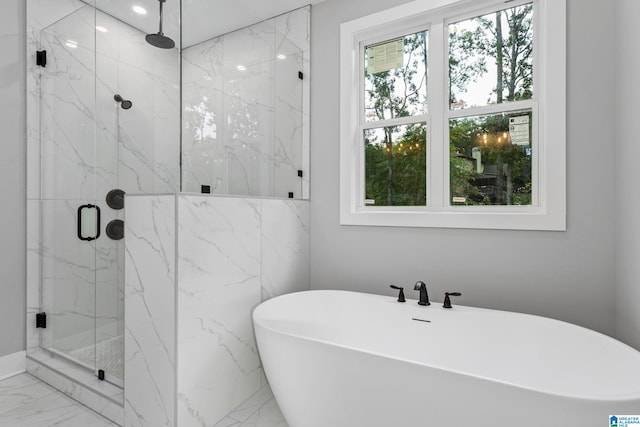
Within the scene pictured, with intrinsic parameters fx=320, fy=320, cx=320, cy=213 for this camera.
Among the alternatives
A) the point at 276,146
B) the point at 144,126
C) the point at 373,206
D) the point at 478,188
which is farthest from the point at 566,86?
the point at 144,126

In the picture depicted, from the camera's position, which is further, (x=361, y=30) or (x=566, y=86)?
(x=361, y=30)

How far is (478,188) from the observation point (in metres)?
2.00

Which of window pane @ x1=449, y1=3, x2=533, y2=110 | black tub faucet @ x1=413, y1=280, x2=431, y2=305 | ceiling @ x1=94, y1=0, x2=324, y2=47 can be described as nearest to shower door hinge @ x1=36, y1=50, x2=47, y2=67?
ceiling @ x1=94, y1=0, x2=324, y2=47

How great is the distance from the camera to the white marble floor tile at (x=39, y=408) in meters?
1.62

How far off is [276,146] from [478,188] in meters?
1.39

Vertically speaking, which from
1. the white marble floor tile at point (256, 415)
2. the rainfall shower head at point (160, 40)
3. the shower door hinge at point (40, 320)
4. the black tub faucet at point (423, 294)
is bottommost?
the white marble floor tile at point (256, 415)

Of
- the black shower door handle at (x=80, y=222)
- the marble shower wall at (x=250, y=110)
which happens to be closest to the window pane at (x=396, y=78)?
the marble shower wall at (x=250, y=110)

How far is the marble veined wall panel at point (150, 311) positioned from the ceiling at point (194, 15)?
87cm

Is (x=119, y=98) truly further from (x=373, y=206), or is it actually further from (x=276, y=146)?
(x=373, y=206)

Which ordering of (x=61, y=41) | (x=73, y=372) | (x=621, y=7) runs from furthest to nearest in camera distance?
(x=61, y=41)
(x=73, y=372)
(x=621, y=7)

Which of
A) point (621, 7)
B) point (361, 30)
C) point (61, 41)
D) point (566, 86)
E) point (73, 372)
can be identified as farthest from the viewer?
point (361, 30)

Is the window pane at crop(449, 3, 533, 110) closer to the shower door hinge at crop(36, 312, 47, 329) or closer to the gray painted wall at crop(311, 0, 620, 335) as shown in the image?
the gray painted wall at crop(311, 0, 620, 335)

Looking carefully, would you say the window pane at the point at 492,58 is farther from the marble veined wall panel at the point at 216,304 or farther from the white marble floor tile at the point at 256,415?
the white marble floor tile at the point at 256,415

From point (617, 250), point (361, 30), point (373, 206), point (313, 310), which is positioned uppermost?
point (361, 30)
